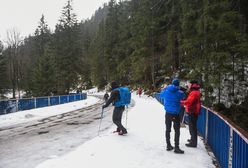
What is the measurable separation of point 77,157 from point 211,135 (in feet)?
13.4

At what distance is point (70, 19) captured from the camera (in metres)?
62.1

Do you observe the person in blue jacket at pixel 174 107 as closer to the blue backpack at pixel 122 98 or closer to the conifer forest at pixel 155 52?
the blue backpack at pixel 122 98

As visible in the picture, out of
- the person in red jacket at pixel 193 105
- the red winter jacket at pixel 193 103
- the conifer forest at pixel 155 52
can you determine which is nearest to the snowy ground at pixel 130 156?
the person in red jacket at pixel 193 105

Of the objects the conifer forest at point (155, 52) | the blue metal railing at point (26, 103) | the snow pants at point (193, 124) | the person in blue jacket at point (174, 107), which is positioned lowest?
the blue metal railing at point (26, 103)

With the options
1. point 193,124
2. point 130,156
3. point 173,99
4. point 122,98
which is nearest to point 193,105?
point 193,124

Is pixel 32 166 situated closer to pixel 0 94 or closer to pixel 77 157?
pixel 77 157

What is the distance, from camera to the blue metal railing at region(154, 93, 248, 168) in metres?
5.00

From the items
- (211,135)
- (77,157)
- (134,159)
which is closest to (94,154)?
(77,157)

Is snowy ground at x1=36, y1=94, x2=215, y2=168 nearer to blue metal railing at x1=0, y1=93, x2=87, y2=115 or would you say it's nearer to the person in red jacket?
the person in red jacket

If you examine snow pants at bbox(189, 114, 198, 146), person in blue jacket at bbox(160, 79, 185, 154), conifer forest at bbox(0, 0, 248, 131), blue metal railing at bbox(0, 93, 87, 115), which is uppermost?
conifer forest at bbox(0, 0, 248, 131)

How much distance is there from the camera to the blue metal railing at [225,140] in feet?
16.4

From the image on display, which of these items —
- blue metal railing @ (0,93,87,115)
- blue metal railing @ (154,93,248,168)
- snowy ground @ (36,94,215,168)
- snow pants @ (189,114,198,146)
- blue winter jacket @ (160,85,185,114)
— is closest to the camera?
blue metal railing @ (154,93,248,168)

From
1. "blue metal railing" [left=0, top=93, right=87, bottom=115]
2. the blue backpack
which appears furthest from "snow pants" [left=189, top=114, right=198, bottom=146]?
"blue metal railing" [left=0, top=93, right=87, bottom=115]

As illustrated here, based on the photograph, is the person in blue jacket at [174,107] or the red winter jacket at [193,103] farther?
the red winter jacket at [193,103]
